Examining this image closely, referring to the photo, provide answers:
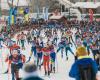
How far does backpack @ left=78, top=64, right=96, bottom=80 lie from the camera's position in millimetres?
9008

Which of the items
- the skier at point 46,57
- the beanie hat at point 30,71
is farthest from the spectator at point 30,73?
the skier at point 46,57

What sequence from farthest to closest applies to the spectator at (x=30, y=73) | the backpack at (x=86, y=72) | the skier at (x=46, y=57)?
1. the skier at (x=46, y=57)
2. the backpack at (x=86, y=72)
3. the spectator at (x=30, y=73)

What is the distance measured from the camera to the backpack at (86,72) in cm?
901

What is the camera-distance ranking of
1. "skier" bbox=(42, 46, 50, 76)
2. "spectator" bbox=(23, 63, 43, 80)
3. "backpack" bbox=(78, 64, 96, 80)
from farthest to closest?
"skier" bbox=(42, 46, 50, 76)
"backpack" bbox=(78, 64, 96, 80)
"spectator" bbox=(23, 63, 43, 80)

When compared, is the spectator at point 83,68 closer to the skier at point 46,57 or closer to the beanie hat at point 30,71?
the beanie hat at point 30,71

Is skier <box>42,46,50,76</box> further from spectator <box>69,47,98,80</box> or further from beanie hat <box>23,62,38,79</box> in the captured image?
beanie hat <box>23,62,38,79</box>

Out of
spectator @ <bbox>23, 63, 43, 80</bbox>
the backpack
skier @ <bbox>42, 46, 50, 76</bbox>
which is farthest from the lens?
skier @ <bbox>42, 46, 50, 76</bbox>

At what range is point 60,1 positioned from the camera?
4294 inches

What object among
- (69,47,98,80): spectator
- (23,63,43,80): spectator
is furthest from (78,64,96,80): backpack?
(23,63,43,80): spectator

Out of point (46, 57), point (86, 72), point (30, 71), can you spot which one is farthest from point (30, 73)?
point (46, 57)

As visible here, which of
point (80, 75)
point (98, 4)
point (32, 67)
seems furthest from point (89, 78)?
point (98, 4)

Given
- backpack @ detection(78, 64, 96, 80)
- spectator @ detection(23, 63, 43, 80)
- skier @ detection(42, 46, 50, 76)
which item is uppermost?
spectator @ detection(23, 63, 43, 80)

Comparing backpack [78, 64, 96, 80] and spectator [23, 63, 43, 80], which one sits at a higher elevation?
spectator [23, 63, 43, 80]

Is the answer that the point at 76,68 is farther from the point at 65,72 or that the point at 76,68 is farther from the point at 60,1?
the point at 60,1
